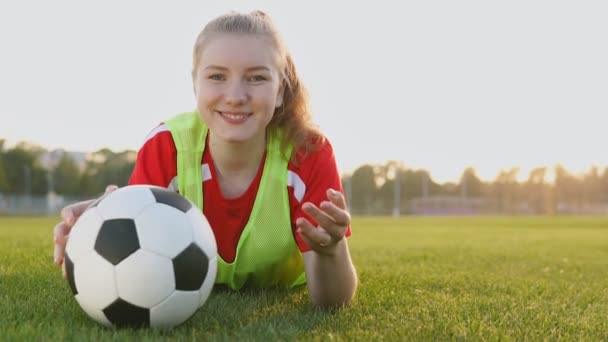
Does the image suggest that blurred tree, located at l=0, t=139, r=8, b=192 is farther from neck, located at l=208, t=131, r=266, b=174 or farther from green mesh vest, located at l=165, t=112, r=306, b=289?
neck, located at l=208, t=131, r=266, b=174

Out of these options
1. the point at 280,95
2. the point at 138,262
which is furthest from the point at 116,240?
the point at 280,95

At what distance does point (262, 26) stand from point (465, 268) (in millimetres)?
3892

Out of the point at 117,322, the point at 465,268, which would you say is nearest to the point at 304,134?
the point at 117,322

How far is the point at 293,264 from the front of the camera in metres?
3.65

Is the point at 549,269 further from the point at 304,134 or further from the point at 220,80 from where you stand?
the point at 220,80

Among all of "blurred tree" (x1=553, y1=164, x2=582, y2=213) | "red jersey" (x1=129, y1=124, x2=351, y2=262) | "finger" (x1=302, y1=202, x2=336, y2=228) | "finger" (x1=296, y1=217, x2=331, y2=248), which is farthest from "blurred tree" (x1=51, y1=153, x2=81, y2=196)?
"finger" (x1=302, y1=202, x2=336, y2=228)

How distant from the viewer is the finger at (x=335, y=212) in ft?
8.23

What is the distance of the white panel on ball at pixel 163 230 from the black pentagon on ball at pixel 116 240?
28 millimetres

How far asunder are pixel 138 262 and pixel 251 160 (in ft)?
3.79

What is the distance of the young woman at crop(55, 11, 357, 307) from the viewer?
2988 millimetres

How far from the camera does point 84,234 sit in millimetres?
2459

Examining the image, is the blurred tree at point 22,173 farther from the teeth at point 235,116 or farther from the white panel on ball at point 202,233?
the white panel on ball at point 202,233

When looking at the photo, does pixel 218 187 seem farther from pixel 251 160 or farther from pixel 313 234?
pixel 313 234

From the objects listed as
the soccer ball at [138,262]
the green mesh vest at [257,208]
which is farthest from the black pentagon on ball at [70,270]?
the green mesh vest at [257,208]
